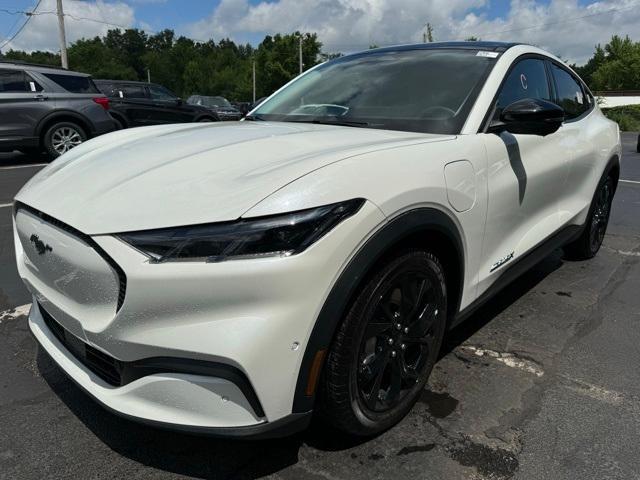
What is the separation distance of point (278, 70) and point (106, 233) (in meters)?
59.1

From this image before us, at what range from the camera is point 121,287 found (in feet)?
5.32

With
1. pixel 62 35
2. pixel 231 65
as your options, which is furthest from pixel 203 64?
pixel 62 35

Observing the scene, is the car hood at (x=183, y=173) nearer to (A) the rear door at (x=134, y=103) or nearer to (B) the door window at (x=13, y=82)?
(B) the door window at (x=13, y=82)

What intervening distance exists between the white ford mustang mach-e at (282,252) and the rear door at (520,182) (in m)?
0.02

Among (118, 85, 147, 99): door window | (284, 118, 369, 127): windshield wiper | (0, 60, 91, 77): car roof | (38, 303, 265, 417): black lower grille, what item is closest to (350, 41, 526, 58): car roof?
(284, 118, 369, 127): windshield wiper

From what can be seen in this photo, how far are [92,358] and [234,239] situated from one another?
755mm

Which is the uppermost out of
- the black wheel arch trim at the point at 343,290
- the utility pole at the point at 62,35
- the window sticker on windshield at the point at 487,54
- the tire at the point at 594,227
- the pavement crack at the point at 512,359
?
the utility pole at the point at 62,35

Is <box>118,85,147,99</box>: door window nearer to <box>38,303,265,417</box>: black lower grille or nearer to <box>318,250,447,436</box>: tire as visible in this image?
<box>38,303,265,417</box>: black lower grille

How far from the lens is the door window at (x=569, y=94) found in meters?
3.65

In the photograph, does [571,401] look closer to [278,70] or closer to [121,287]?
[121,287]

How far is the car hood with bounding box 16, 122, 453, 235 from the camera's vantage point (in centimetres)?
167

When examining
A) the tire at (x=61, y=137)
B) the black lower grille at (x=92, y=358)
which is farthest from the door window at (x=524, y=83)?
the tire at (x=61, y=137)

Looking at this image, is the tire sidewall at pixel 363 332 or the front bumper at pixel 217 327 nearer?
the front bumper at pixel 217 327

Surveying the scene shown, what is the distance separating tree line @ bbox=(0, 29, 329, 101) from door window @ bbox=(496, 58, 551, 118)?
54750 mm
